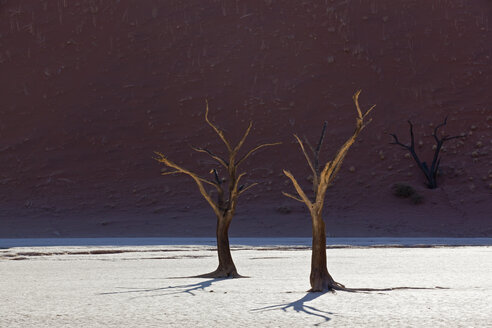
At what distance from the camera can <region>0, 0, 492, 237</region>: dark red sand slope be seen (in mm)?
41688

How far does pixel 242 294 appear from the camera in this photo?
11.4m

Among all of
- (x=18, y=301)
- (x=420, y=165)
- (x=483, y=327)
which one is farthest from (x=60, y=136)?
(x=483, y=327)

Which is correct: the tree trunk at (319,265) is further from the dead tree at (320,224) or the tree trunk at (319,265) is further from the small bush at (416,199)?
the small bush at (416,199)

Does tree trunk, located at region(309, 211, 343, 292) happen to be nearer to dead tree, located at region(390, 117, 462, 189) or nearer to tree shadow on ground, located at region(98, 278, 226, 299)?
tree shadow on ground, located at region(98, 278, 226, 299)

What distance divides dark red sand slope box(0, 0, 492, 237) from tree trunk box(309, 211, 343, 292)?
25.5 meters

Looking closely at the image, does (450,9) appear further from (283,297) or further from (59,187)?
(283,297)

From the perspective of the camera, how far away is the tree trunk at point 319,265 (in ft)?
38.7

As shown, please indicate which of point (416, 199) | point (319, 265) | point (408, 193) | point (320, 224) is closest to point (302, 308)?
point (319, 265)

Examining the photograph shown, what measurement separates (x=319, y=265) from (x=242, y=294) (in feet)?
4.06

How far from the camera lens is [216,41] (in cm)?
5341

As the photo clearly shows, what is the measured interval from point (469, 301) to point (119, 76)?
141ft

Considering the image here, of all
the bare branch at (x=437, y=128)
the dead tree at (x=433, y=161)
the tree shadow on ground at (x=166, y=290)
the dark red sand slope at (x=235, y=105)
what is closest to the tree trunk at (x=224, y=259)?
the tree shadow on ground at (x=166, y=290)

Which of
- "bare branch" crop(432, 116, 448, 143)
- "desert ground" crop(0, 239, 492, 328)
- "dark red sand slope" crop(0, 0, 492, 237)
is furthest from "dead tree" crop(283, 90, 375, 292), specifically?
"bare branch" crop(432, 116, 448, 143)

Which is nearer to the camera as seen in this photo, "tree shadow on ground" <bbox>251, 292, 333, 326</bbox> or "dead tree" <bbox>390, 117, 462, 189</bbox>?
"tree shadow on ground" <bbox>251, 292, 333, 326</bbox>
